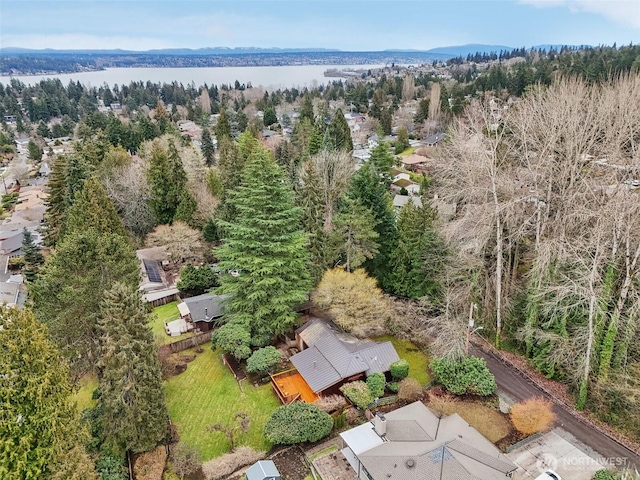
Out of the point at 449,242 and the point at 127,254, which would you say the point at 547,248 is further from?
the point at 127,254

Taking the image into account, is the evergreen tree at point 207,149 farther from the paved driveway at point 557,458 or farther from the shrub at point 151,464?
the paved driveway at point 557,458

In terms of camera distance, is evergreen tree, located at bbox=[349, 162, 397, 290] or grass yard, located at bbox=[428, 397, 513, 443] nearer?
grass yard, located at bbox=[428, 397, 513, 443]

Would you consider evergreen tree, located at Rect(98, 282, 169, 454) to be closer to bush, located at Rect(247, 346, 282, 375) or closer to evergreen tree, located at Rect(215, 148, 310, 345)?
bush, located at Rect(247, 346, 282, 375)

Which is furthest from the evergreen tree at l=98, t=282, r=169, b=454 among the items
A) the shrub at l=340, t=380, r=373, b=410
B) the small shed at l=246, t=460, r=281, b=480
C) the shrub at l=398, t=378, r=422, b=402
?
the shrub at l=398, t=378, r=422, b=402

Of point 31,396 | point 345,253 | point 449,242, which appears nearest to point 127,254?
point 31,396

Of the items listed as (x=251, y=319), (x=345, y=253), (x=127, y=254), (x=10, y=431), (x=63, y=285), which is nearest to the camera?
(x=10, y=431)
